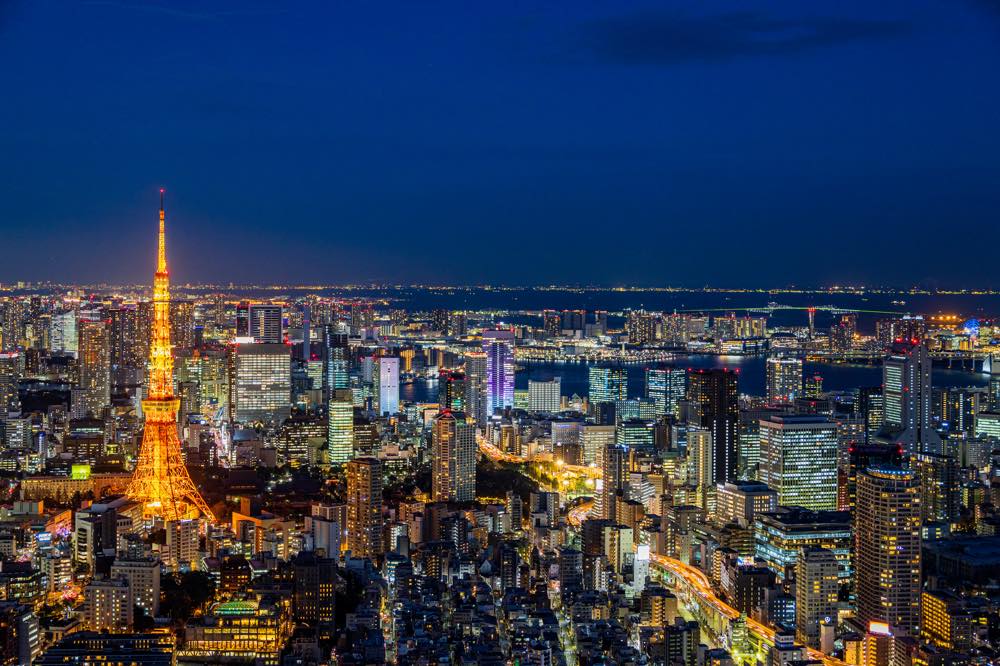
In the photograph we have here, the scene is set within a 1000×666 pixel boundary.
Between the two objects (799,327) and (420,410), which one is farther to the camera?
(799,327)

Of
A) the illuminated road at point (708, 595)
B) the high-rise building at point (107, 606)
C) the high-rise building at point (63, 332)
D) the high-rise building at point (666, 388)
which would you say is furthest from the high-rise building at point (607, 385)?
the high-rise building at point (107, 606)

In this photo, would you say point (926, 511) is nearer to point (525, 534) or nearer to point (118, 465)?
point (525, 534)

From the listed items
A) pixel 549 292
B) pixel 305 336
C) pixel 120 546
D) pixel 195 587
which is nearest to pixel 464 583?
pixel 195 587

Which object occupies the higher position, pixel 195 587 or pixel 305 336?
pixel 305 336

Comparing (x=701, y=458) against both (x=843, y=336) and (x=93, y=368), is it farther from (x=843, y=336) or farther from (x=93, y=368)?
(x=843, y=336)

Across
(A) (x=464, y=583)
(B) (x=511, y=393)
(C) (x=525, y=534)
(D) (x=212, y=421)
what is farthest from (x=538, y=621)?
(B) (x=511, y=393)

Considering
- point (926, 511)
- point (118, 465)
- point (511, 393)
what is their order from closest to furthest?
1. point (926, 511)
2. point (118, 465)
3. point (511, 393)

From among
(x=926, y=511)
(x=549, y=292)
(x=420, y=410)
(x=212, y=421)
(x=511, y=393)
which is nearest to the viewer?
(x=926, y=511)

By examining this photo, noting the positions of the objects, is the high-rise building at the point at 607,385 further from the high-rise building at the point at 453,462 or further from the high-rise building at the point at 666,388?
the high-rise building at the point at 453,462

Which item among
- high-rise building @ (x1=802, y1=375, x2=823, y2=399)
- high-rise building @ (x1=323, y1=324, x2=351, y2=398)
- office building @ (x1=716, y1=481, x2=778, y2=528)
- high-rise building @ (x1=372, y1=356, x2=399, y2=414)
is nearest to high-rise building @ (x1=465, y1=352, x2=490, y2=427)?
high-rise building @ (x1=372, y1=356, x2=399, y2=414)
